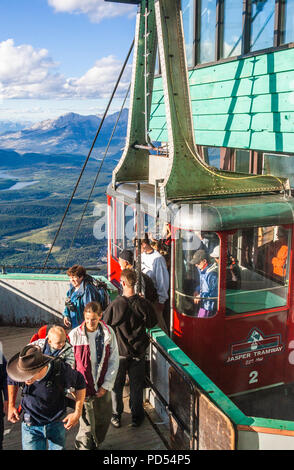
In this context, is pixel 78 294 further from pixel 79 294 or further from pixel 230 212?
pixel 230 212

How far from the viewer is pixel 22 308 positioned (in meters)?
8.02

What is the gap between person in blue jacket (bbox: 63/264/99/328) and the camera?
215 inches

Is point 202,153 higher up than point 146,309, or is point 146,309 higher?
point 202,153

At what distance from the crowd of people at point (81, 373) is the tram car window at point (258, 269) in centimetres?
126

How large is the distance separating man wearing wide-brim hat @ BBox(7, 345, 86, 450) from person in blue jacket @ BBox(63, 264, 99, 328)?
64.0 inches

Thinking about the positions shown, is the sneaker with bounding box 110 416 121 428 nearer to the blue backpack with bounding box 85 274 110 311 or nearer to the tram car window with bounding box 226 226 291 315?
the blue backpack with bounding box 85 274 110 311

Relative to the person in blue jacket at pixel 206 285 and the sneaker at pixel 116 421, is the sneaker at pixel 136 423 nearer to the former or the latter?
the sneaker at pixel 116 421

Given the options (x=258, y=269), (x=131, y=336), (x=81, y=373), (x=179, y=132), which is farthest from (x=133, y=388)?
(x=179, y=132)

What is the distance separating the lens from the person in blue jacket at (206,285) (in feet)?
17.4

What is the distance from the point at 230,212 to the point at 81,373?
252 cm

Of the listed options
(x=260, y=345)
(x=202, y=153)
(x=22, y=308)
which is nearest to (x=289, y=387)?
(x=260, y=345)

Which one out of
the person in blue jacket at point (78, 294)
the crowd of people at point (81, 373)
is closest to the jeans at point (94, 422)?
the crowd of people at point (81, 373)
